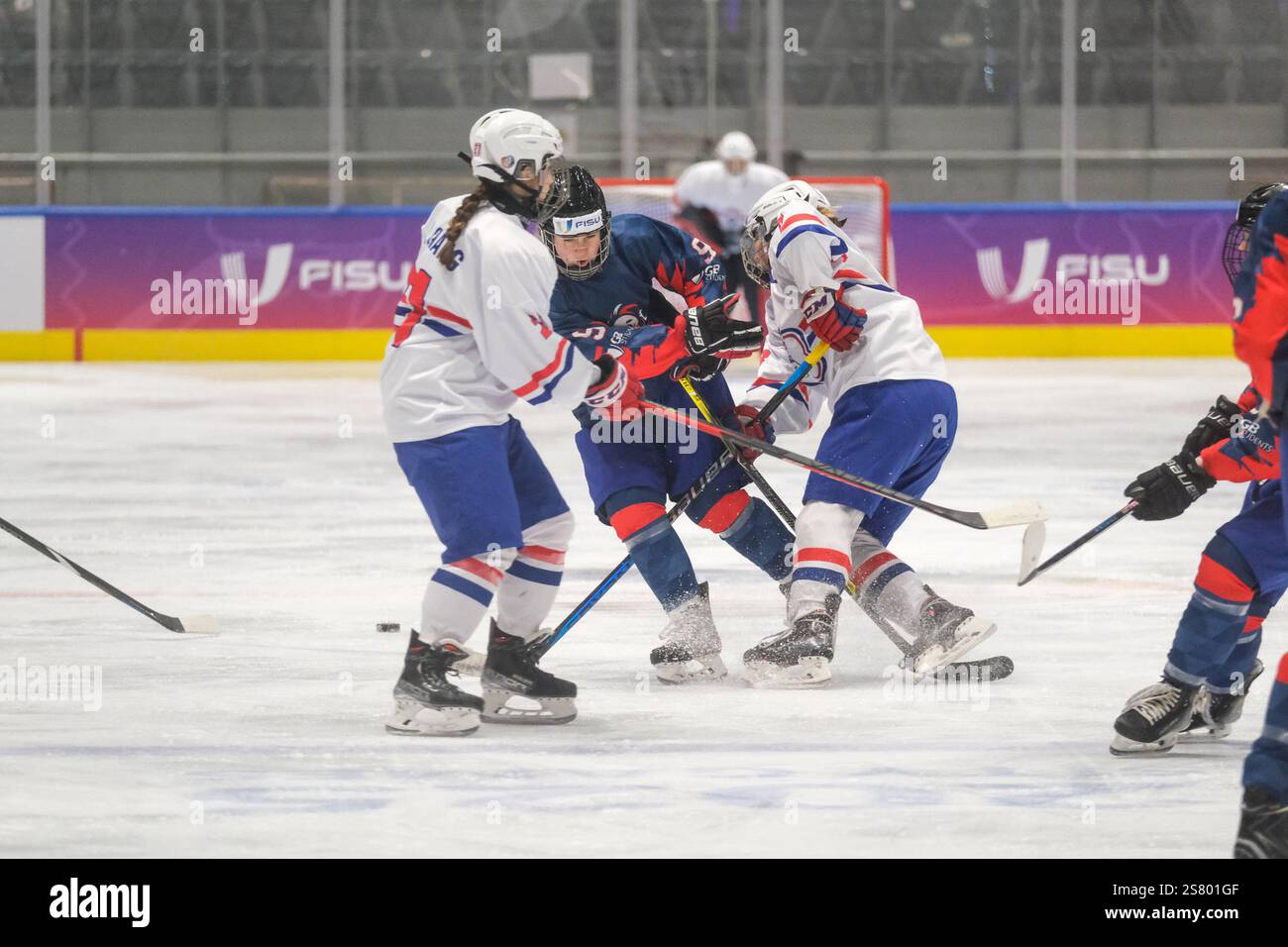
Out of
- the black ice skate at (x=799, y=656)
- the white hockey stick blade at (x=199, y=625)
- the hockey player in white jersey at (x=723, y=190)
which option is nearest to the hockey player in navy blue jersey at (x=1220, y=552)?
the black ice skate at (x=799, y=656)

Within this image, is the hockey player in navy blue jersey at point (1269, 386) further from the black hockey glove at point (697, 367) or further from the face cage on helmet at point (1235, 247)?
the black hockey glove at point (697, 367)

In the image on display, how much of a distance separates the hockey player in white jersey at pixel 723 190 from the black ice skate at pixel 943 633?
7842 millimetres

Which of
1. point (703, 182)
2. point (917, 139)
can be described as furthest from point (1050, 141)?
point (703, 182)

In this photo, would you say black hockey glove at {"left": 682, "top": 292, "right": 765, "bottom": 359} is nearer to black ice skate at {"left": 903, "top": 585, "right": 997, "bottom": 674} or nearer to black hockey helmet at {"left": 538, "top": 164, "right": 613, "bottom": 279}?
black hockey helmet at {"left": 538, "top": 164, "right": 613, "bottom": 279}

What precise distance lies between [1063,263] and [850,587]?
836cm

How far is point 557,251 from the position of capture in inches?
173

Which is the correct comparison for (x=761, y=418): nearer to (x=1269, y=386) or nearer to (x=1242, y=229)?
(x=1242, y=229)

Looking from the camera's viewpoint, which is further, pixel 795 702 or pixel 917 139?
pixel 917 139

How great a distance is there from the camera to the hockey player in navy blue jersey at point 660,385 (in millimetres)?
4410

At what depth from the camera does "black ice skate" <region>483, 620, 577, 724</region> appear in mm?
3963

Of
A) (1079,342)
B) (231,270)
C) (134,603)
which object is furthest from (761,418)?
(1079,342)

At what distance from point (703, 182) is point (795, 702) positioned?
8430 millimetres
